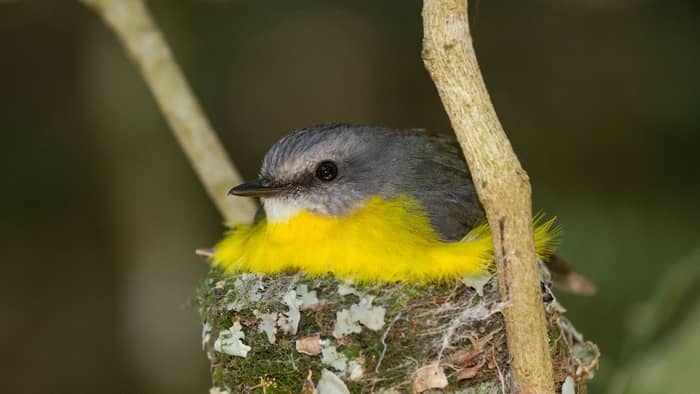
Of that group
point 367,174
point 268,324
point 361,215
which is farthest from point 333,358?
point 367,174

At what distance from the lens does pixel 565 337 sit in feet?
11.9

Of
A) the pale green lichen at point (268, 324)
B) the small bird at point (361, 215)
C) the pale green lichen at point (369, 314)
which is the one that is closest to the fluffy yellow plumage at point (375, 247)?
the small bird at point (361, 215)

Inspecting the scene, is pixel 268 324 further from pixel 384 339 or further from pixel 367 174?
pixel 367 174

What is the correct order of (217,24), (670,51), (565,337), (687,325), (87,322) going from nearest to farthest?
(687,325), (565,337), (670,51), (217,24), (87,322)

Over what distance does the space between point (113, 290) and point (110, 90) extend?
2.14 m

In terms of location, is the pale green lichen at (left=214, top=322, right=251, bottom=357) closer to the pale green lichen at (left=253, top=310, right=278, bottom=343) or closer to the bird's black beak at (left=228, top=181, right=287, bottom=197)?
the pale green lichen at (left=253, top=310, right=278, bottom=343)

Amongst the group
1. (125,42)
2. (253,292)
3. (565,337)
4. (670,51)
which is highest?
(125,42)

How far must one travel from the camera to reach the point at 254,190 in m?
3.68

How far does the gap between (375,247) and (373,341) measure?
14.5 inches

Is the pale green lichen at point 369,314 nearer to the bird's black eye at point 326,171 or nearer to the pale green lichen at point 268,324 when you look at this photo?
the pale green lichen at point 268,324

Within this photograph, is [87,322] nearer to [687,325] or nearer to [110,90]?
[110,90]

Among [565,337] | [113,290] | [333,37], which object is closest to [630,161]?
[333,37]

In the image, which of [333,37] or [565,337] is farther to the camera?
[333,37]

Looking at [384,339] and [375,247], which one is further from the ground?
[375,247]
